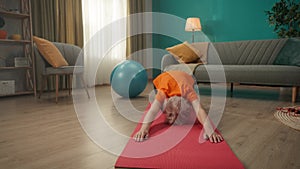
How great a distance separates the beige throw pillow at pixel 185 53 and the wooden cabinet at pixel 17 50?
197 centimetres

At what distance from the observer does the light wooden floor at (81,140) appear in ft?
3.25

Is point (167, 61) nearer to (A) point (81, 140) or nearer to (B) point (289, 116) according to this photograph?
(B) point (289, 116)

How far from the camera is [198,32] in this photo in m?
4.62

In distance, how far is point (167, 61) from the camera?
3078mm

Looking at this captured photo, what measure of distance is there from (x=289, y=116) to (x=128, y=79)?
1577mm

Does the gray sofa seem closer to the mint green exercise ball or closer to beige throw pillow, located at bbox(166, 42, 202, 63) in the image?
beige throw pillow, located at bbox(166, 42, 202, 63)

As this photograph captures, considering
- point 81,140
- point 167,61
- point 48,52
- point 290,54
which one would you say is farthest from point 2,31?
point 290,54

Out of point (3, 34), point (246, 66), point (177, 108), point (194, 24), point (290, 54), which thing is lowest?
point (177, 108)

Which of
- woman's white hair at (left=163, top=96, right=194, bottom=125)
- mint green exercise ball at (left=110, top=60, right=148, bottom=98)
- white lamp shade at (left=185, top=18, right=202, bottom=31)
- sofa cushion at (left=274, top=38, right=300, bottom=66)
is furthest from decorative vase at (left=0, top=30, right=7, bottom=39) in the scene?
sofa cushion at (left=274, top=38, right=300, bottom=66)

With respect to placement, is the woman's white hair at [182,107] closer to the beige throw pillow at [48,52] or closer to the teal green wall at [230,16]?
the beige throw pillow at [48,52]

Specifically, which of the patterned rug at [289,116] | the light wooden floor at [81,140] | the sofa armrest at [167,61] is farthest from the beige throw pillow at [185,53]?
the patterned rug at [289,116]

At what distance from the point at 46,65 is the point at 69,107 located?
77 centimetres

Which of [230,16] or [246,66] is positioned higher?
[230,16]

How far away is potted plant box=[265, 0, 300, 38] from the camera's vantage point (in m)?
3.42
